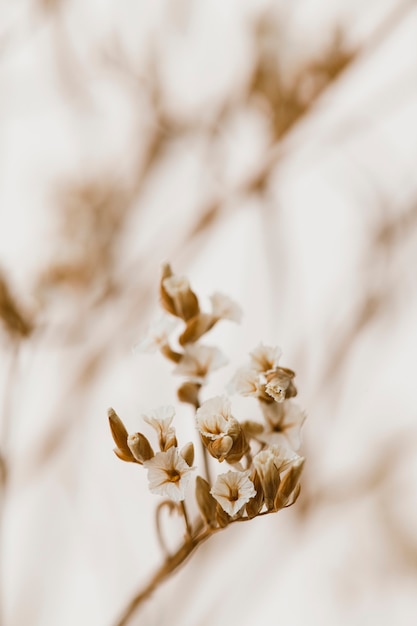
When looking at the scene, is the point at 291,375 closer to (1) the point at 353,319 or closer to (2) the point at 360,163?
(1) the point at 353,319

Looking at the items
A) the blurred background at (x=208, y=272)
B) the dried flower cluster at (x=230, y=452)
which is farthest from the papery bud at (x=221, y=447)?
the blurred background at (x=208, y=272)

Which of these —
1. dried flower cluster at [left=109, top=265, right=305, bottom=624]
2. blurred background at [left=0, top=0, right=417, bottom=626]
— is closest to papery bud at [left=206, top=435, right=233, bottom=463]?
dried flower cluster at [left=109, top=265, right=305, bottom=624]

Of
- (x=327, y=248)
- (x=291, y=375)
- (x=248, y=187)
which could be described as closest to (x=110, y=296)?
(x=248, y=187)

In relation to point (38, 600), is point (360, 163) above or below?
above

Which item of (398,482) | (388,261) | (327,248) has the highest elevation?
(327,248)

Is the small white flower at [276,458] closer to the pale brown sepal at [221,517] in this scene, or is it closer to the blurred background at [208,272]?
the pale brown sepal at [221,517]

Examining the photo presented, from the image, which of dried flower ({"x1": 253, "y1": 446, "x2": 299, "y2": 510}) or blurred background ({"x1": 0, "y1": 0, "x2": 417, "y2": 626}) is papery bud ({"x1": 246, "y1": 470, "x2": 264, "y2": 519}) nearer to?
dried flower ({"x1": 253, "y1": 446, "x2": 299, "y2": 510})

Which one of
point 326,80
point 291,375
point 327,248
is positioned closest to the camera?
point 291,375

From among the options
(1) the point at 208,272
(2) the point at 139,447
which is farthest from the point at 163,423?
(1) the point at 208,272
